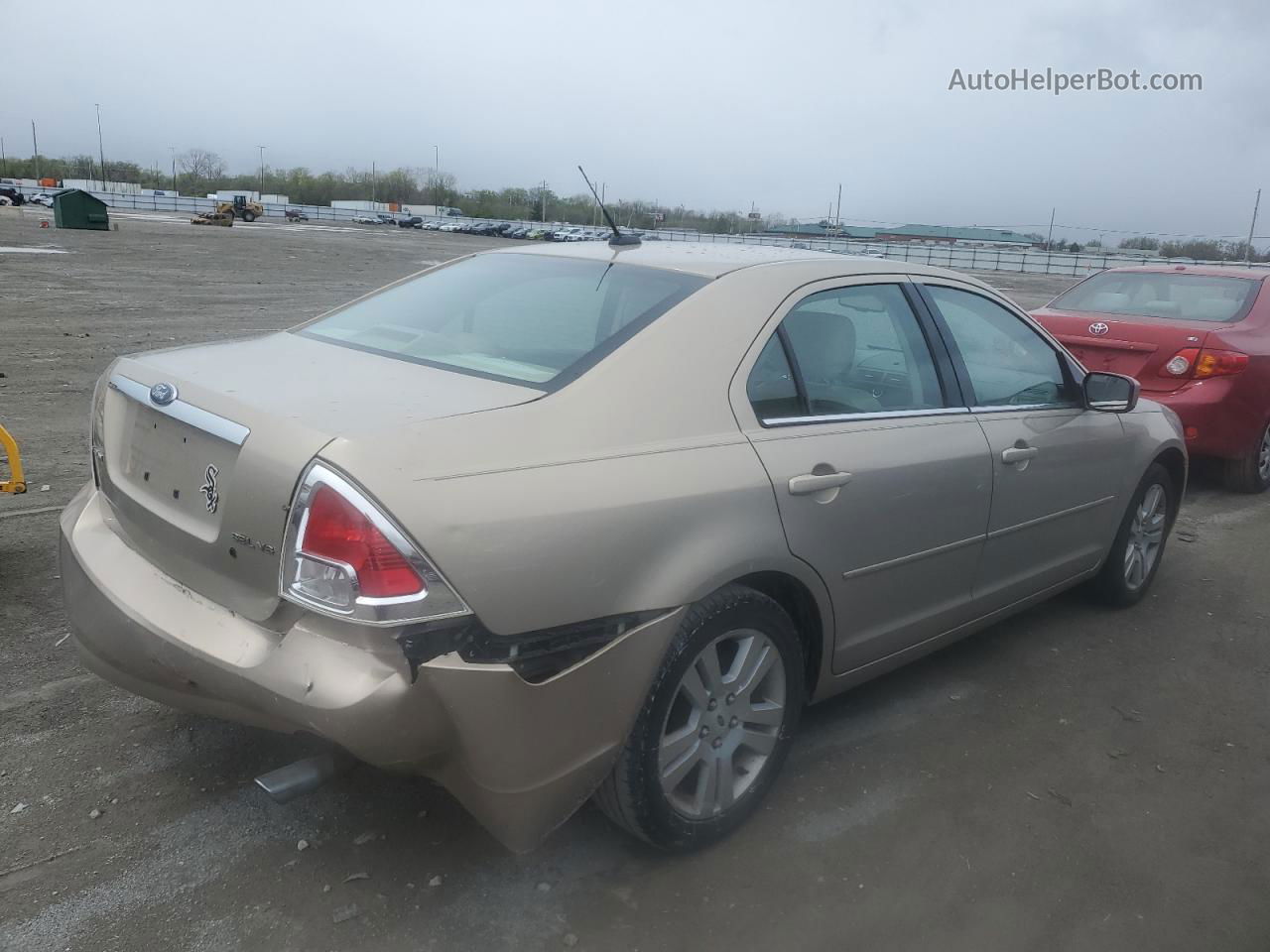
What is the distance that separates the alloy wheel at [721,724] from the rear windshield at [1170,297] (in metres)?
5.85

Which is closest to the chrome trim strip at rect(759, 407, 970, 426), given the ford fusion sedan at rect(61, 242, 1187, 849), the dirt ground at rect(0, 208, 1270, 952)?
the ford fusion sedan at rect(61, 242, 1187, 849)

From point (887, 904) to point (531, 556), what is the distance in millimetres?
1376

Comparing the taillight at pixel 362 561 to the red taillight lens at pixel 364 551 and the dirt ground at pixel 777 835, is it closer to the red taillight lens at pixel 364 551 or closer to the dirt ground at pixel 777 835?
the red taillight lens at pixel 364 551

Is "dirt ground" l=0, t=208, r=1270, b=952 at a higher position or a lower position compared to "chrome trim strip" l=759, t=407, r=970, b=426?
lower

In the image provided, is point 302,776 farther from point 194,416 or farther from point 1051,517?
point 1051,517

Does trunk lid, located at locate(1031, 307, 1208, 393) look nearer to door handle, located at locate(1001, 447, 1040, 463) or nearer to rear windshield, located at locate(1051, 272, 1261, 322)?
rear windshield, located at locate(1051, 272, 1261, 322)

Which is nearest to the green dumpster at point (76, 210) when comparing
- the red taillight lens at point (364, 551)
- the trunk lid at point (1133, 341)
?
the trunk lid at point (1133, 341)

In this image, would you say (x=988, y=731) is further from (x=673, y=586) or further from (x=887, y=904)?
(x=673, y=586)

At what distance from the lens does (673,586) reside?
→ 2562 mm

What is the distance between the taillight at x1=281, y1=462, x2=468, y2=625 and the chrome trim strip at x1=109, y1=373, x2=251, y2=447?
0.97ft

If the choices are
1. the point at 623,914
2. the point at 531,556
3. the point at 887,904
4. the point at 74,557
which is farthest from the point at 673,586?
the point at 74,557

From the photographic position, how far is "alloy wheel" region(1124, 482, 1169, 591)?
4.88 metres

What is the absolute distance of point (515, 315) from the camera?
3.27 metres

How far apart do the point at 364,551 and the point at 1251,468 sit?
6995mm
